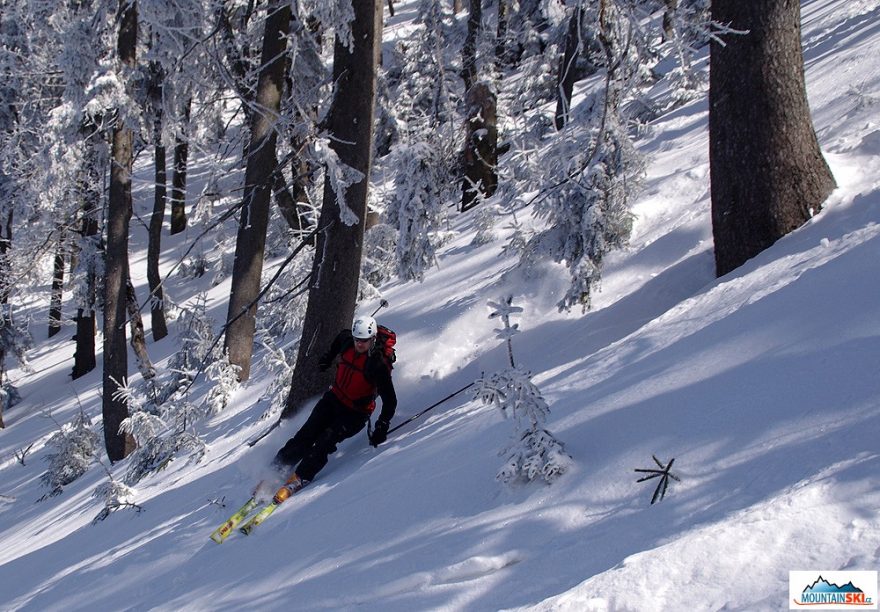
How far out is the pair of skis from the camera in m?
6.32

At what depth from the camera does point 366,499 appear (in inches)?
219

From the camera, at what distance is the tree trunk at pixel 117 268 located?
13.5 metres

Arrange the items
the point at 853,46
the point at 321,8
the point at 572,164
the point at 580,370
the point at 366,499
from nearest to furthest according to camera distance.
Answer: the point at 366,499 < the point at 580,370 < the point at 321,8 < the point at 572,164 < the point at 853,46

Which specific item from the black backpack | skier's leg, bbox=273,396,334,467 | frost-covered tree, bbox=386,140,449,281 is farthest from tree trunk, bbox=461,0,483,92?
skier's leg, bbox=273,396,334,467

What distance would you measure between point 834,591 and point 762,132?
453 centimetres

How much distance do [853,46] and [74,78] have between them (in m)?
12.7

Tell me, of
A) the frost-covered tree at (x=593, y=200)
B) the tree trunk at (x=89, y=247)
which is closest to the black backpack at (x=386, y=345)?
the frost-covered tree at (x=593, y=200)

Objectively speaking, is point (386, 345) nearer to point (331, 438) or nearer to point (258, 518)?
point (331, 438)

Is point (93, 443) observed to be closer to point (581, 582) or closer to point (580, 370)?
point (580, 370)

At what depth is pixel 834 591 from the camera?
2818 millimetres

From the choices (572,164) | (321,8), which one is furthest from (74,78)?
(572,164)

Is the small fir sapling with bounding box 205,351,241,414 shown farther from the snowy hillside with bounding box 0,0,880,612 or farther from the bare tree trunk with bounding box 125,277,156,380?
the bare tree trunk with bounding box 125,277,156,380

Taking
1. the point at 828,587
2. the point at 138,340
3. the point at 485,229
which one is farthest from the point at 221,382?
the point at 828,587

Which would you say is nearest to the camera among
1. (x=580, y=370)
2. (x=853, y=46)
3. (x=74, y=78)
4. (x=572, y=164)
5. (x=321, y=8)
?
(x=580, y=370)
